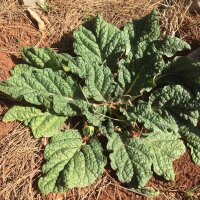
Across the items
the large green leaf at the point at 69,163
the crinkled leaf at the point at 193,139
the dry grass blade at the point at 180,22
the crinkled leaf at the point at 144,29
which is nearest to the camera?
the large green leaf at the point at 69,163

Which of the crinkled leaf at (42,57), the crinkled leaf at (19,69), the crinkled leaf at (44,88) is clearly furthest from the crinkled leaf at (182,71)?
the crinkled leaf at (19,69)

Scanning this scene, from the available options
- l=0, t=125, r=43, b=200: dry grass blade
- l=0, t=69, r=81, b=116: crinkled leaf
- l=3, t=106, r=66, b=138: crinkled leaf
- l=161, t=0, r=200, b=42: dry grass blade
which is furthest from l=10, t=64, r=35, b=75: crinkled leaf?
l=161, t=0, r=200, b=42: dry grass blade

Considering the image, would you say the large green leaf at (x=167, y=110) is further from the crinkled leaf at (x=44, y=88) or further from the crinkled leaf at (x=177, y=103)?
the crinkled leaf at (x=44, y=88)

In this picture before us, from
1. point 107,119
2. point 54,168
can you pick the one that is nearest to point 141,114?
point 107,119

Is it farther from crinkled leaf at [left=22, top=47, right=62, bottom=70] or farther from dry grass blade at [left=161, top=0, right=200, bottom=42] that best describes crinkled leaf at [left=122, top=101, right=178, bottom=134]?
dry grass blade at [left=161, top=0, right=200, bottom=42]

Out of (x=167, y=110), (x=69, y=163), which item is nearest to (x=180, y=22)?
(x=167, y=110)

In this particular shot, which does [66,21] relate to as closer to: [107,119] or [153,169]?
[107,119]

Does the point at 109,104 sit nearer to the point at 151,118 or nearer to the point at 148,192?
the point at 151,118
